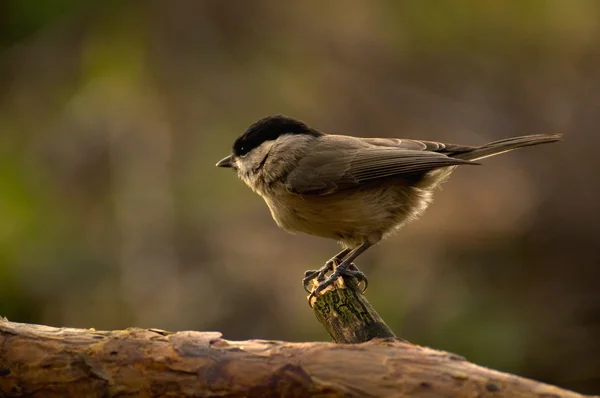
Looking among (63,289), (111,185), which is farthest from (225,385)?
(111,185)

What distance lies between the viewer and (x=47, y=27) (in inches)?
436

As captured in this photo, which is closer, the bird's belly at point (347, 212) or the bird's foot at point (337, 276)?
the bird's foot at point (337, 276)

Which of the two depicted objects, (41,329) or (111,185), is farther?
(111,185)

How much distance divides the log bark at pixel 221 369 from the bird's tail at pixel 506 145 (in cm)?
196

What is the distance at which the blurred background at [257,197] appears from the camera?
7375mm

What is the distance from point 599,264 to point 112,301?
5.07 metres

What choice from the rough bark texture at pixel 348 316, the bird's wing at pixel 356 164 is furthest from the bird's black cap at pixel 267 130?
the rough bark texture at pixel 348 316

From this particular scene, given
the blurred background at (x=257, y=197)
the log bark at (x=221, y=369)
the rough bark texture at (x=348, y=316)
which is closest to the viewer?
the log bark at (x=221, y=369)

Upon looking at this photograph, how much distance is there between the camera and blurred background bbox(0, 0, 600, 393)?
24.2 ft

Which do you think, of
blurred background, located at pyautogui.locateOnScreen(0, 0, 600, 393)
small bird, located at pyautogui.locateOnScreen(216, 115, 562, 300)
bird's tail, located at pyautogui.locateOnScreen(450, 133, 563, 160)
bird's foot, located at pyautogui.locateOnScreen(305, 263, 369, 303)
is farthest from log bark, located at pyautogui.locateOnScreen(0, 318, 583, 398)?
blurred background, located at pyautogui.locateOnScreen(0, 0, 600, 393)

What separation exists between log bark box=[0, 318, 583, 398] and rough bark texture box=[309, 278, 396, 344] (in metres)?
0.50

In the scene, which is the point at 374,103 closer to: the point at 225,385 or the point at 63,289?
the point at 63,289

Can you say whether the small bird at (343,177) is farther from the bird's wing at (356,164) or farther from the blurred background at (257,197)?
the blurred background at (257,197)

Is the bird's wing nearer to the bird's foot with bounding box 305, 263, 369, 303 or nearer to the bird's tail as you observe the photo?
the bird's tail
